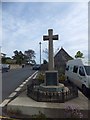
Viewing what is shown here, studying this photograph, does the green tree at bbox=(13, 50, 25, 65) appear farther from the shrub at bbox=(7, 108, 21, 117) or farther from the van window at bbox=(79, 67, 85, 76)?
the shrub at bbox=(7, 108, 21, 117)

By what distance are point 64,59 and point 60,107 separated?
2719cm

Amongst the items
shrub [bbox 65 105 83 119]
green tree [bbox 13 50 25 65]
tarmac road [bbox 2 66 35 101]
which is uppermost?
green tree [bbox 13 50 25 65]

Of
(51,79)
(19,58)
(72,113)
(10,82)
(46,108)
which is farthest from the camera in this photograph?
(19,58)

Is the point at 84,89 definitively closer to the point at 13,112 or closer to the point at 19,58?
the point at 13,112

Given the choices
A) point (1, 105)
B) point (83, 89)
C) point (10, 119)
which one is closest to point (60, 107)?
point (10, 119)

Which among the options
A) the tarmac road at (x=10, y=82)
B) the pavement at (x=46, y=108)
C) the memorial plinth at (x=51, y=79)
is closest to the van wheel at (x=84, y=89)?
the memorial plinth at (x=51, y=79)

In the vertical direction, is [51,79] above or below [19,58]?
below

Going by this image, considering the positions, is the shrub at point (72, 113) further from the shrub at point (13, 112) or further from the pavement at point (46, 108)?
the shrub at point (13, 112)

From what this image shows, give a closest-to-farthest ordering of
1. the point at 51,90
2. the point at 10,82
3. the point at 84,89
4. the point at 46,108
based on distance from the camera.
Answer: the point at 46,108
the point at 51,90
the point at 84,89
the point at 10,82

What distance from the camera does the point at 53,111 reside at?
7348mm

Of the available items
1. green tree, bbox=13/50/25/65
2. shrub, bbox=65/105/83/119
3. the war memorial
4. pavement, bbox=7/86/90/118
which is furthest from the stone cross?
green tree, bbox=13/50/25/65

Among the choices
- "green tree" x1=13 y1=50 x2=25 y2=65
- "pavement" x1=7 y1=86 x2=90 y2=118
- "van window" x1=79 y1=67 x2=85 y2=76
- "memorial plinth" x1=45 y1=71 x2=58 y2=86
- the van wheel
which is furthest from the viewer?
"green tree" x1=13 y1=50 x2=25 y2=65

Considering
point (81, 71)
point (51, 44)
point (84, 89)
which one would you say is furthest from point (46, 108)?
point (81, 71)

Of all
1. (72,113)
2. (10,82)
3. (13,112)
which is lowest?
(13,112)
